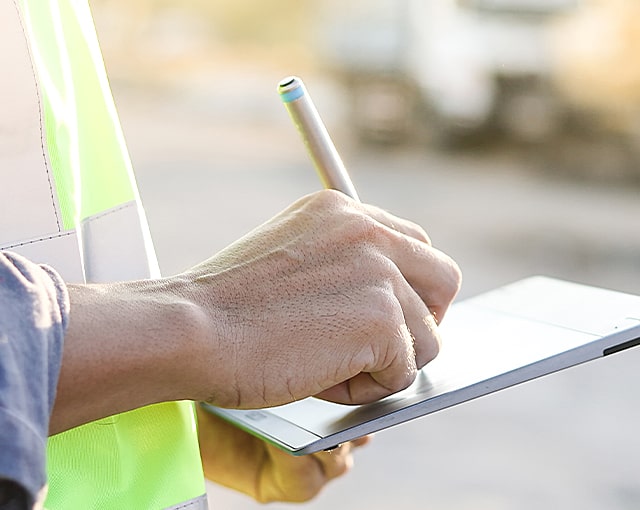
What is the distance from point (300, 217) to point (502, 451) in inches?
146

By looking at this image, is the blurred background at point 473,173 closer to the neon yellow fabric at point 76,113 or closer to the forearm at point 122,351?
the neon yellow fabric at point 76,113

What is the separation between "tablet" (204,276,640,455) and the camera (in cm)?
100

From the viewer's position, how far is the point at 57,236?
3.24 feet

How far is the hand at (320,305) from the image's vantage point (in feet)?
2.93

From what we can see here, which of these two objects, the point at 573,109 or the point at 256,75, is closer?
the point at 573,109

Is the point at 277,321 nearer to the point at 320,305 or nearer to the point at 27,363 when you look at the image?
the point at 320,305

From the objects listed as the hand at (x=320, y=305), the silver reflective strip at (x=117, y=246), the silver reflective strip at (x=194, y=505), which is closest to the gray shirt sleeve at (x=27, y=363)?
the hand at (x=320, y=305)

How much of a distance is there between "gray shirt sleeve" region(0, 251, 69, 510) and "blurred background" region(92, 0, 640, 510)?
3488mm

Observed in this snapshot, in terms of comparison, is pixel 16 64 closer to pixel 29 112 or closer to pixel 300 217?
pixel 29 112

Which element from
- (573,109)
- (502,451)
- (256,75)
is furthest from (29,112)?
(256,75)

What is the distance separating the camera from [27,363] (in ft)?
2.44

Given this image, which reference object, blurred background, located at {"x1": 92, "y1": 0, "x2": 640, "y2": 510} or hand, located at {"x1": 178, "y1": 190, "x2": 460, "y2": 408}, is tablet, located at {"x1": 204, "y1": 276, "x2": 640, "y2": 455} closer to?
hand, located at {"x1": 178, "y1": 190, "x2": 460, "y2": 408}

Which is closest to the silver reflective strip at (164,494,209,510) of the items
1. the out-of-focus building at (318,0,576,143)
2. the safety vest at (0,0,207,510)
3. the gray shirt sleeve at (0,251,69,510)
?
the safety vest at (0,0,207,510)

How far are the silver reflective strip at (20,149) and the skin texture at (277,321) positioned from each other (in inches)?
5.0
